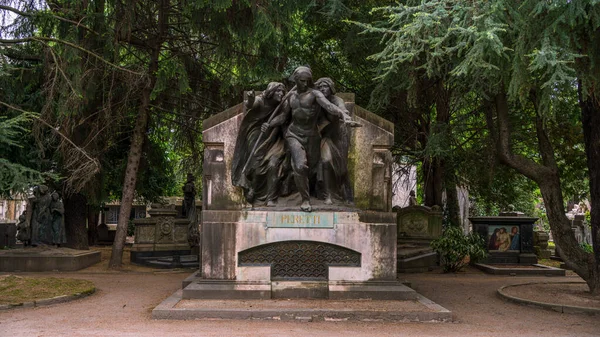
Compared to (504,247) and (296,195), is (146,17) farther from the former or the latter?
(504,247)

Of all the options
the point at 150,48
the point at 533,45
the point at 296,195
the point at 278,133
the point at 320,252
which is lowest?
the point at 320,252

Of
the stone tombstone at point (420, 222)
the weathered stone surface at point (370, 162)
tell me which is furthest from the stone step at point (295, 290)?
the stone tombstone at point (420, 222)

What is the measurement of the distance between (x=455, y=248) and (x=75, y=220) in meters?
12.5

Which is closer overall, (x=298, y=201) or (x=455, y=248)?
(x=298, y=201)

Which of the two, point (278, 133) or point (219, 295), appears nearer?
point (219, 295)

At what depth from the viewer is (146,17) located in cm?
1622

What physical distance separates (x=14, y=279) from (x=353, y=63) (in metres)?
11.2

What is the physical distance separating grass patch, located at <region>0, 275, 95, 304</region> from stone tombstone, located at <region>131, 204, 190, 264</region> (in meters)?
6.38

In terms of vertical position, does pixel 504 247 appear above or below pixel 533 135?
below

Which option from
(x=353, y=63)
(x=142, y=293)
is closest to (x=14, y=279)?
(x=142, y=293)

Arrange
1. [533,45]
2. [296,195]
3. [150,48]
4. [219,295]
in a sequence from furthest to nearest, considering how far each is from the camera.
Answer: [150,48] < [296,195] < [219,295] < [533,45]

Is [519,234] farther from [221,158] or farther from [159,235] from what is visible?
[221,158]

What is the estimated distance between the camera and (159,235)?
1839cm

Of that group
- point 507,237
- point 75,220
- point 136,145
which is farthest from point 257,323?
point 75,220
